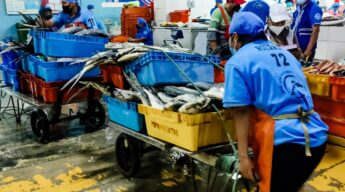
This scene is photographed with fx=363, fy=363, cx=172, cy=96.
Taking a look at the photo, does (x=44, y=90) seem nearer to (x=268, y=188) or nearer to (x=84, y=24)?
(x=84, y=24)

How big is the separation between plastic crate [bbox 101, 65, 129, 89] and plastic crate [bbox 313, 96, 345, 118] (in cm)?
226

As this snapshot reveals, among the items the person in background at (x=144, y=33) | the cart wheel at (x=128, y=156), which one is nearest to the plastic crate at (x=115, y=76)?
the cart wheel at (x=128, y=156)

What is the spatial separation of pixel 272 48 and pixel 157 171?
2148 mm

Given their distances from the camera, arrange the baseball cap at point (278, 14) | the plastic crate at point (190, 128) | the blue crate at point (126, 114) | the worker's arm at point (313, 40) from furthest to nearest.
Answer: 1. the worker's arm at point (313, 40)
2. the baseball cap at point (278, 14)
3. the blue crate at point (126, 114)
4. the plastic crate at point (190, 128)

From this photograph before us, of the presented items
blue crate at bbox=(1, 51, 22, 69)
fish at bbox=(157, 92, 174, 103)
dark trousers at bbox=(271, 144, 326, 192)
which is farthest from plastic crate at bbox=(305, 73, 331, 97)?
blue crate at bbox=(1, 51, 22, 69)

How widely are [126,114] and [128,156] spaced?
540mm

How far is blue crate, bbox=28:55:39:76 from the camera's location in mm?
4655

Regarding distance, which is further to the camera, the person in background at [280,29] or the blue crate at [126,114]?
the person in background at [280,29]

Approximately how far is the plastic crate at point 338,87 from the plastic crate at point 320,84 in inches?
2.6

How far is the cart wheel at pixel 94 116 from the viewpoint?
204 inches

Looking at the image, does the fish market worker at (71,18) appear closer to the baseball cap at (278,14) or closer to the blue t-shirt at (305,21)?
the baseball cap at (278,14)

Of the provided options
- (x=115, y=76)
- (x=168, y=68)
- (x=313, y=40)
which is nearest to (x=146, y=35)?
(x=313, y=40)

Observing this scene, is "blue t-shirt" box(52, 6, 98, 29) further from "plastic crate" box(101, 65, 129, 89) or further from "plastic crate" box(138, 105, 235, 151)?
"plastic crate" box(138, 105, 235, 151)

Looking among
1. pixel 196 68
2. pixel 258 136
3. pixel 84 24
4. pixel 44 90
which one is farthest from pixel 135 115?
pixel 84 24
